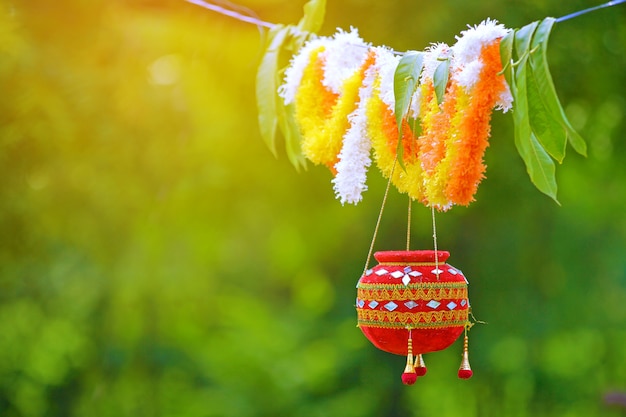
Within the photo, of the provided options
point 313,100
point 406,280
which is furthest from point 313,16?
point 406,280

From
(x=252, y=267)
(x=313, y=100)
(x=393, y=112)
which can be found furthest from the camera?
(x=252, y=267)

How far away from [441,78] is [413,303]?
13.9 inches

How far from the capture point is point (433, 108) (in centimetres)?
142

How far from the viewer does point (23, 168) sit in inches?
134

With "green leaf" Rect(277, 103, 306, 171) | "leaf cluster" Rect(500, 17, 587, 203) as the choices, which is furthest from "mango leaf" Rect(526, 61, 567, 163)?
"green leaf" Rect(277, 103, 306, 171)

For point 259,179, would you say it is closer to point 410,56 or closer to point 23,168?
point 23,168

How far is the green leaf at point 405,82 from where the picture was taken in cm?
137

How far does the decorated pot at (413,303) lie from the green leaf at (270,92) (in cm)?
53

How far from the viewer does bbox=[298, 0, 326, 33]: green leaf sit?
75.0 inches

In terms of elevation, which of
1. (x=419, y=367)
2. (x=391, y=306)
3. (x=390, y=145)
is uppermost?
(x=390, y=145)

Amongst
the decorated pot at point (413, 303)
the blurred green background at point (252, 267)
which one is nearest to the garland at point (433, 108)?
the decorated pot at point (413, 303)

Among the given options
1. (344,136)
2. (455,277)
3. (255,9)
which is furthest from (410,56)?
(255,9)

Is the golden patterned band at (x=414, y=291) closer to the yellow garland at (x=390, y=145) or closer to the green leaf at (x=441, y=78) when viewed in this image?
the yellow garland at (x=390, y=145)

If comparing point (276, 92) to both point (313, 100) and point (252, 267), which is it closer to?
point (313, 100)
